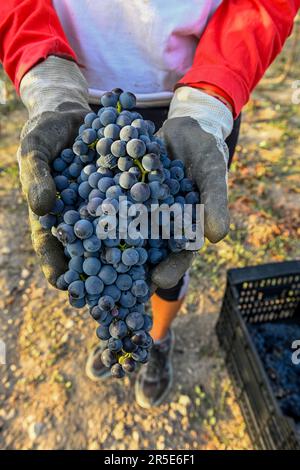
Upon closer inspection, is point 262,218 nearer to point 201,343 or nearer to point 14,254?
point 201,343

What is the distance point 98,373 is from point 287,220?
6.13 feet

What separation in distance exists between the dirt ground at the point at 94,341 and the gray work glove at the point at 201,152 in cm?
136

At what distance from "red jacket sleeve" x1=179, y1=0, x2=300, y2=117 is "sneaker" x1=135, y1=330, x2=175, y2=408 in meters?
1.49

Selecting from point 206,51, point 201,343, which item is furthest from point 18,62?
point 201,343

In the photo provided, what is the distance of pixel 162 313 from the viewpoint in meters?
2.35

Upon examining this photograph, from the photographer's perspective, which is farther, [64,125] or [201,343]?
[201,343]

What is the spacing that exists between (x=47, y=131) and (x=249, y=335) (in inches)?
57.3

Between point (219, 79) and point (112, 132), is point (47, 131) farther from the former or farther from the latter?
point (219, 79)

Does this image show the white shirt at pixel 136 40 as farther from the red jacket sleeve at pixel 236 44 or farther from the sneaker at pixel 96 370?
the sneaker at pixel 96 370

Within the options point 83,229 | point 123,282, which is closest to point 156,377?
point 123,282

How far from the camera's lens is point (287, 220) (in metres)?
3.40

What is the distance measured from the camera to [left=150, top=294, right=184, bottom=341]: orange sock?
89.4 inches

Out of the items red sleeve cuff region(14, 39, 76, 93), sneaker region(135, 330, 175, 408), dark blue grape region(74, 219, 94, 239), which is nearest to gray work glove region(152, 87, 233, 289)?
dark blue grape region(74, 219, 94, 239)

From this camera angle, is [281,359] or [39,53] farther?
[281,359]
